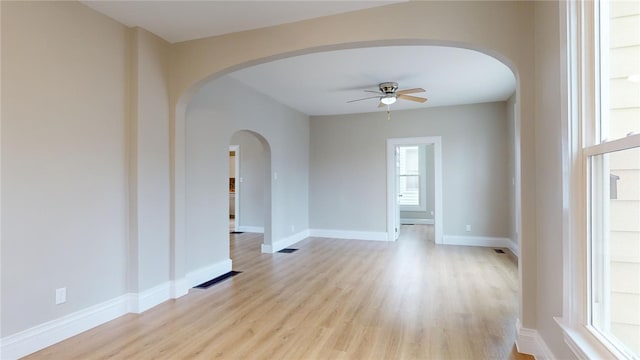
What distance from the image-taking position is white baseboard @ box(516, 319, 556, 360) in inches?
82.0

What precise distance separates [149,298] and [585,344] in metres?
3.23

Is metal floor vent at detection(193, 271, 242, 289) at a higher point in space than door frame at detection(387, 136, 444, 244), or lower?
lower

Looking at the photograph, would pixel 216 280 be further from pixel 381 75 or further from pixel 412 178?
pixel 412 178

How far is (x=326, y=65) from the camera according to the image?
3820mm

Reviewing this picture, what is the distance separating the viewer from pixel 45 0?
7.64 feet

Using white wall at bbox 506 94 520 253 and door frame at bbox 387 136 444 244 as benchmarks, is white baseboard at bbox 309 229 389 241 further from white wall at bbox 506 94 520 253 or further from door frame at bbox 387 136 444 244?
white wall at bbox 506 94 520 253

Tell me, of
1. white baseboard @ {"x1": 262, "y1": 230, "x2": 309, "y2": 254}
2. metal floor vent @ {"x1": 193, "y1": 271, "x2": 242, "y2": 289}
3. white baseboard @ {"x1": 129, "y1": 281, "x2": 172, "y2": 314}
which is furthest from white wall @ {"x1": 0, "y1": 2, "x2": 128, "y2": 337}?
white baseboard @ {"x1": 262, "y1": 230, "x2": 309, "y2": 254}

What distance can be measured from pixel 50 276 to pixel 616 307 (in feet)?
10.9

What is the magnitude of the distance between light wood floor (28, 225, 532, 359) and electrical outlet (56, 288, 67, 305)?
0.98 ft

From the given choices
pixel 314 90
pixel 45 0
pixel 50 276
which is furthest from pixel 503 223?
pixel 45 0

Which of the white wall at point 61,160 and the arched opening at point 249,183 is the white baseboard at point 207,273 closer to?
the white wall at point 61,160

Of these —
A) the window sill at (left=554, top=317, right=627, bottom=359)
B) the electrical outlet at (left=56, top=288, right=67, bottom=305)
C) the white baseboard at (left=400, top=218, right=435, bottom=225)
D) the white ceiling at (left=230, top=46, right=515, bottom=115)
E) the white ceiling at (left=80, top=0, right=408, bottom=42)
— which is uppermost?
the white ceiling at (left=80, top=0, right=408, bottom=42)

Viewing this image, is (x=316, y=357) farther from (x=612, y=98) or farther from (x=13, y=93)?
(x=13, y=93)

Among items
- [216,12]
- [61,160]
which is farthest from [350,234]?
[61,160]
